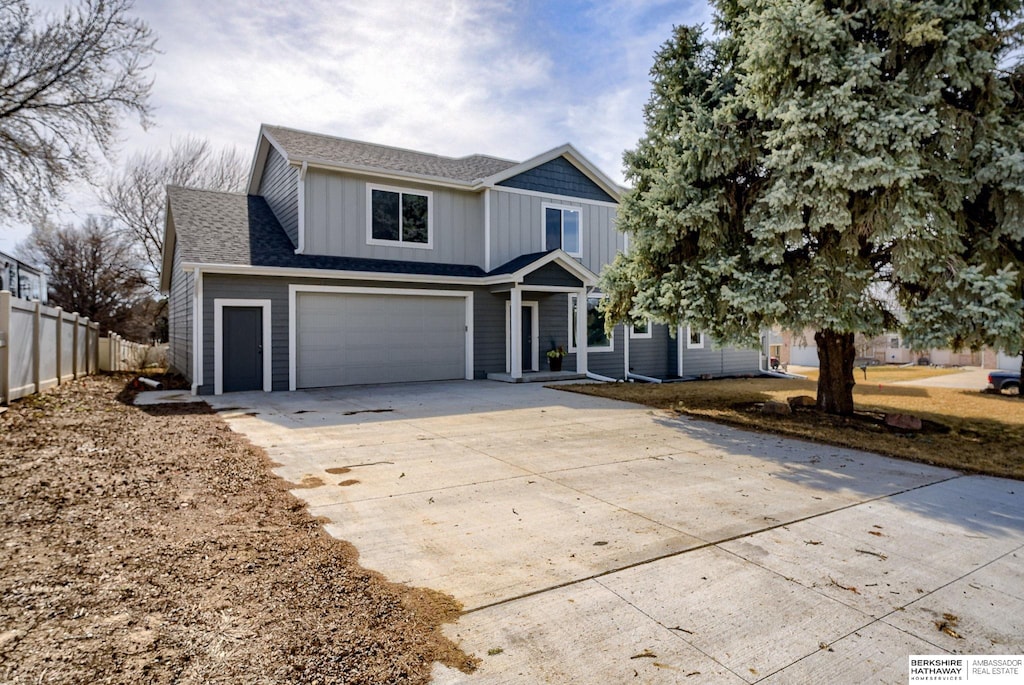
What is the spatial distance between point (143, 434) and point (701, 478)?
7.22m

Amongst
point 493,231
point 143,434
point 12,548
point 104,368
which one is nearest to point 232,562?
point 12,548

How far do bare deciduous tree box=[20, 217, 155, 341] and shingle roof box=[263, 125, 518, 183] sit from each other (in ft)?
54.5

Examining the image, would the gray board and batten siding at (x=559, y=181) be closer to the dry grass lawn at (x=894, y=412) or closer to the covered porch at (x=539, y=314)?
the covered porch at (x=539, y=314)

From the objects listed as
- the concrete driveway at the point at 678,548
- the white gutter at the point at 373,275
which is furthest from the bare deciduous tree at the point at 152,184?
the concrete driveway at the point at 678,548

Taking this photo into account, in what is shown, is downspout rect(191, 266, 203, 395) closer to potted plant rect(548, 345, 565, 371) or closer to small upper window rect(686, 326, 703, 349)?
potted plant rect(548, 345, 565, 371)

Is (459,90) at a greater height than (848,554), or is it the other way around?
(459,90)

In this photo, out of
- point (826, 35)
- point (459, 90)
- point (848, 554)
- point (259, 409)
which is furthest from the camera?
point (459, 90)

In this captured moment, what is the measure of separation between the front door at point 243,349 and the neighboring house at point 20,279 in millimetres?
6299

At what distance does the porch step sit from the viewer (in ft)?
46.5

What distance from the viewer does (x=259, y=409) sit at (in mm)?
9773

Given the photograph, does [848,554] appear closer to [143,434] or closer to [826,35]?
[826,35]

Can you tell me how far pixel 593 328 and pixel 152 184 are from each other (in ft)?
81.6

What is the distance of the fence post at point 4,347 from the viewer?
853 centimetres

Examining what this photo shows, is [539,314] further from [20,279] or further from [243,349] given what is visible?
[20,279]
